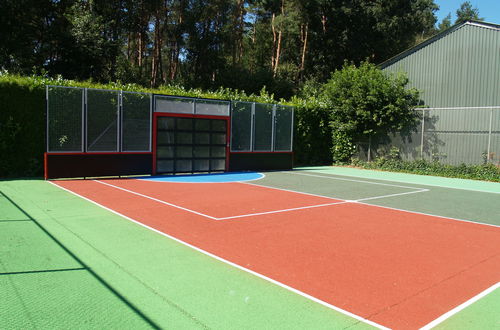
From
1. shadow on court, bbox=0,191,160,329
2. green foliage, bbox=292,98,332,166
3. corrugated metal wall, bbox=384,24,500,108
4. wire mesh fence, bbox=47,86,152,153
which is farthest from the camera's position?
green foliage, bbox=292,98,332,166

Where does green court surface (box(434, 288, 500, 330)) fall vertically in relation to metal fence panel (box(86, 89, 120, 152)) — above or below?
below

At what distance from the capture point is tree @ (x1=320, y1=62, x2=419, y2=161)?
21125 mm

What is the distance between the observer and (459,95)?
20.7 metres

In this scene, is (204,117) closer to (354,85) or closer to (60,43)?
(354,85)

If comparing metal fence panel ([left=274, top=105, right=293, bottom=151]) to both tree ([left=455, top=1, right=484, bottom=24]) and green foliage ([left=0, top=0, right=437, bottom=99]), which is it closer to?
green foliage ([left=0, top=0, right=437, bottom=99])

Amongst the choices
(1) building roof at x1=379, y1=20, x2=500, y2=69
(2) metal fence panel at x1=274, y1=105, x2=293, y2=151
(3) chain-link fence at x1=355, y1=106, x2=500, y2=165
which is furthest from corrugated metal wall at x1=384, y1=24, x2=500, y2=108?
(2) metal fence panel at x1=274, y1=105, x2=293, y2=151

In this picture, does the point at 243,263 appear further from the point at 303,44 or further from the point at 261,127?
the point at 303,44

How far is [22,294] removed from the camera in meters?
3.94

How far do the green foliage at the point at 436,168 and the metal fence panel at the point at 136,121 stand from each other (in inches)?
505

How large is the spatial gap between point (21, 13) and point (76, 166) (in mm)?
15528

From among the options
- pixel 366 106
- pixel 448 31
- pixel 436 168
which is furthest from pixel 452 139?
pixel 448 31

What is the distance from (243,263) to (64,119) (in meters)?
10.5

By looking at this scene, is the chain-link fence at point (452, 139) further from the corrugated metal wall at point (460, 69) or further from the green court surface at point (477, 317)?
the green court surface at point (477, 317)

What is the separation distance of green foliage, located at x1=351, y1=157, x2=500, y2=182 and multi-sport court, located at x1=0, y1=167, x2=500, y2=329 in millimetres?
8347
